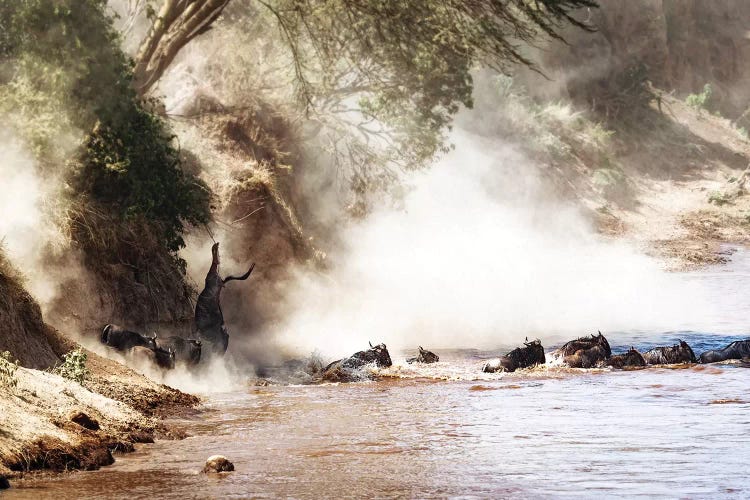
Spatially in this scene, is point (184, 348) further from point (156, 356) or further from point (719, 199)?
point (719, 199)

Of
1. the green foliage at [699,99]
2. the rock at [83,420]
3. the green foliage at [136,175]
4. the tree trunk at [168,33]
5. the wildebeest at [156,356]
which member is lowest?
the rock at [83,420]

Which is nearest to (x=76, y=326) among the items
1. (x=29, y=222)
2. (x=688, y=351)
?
(x=29, y=222)

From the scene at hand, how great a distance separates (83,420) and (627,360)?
1036cm

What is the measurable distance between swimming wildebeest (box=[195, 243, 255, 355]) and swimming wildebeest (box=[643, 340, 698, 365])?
6.35 m

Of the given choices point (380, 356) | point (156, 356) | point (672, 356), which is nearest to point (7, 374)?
point (156, 356)

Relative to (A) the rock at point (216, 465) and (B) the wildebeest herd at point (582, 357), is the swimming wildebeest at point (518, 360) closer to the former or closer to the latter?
(B) the wildebeest herd at point (582, 357)

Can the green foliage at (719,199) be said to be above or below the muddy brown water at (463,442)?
above

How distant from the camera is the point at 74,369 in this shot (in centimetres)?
1127

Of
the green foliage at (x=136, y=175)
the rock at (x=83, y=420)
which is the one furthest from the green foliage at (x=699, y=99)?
the rock at (x=83, y=420)

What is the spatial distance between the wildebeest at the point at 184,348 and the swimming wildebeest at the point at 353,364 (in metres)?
2.03

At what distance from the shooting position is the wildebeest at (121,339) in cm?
1494

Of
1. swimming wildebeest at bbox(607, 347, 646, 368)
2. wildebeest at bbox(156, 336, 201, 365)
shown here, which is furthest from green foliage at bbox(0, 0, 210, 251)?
swimming wildebeest at bbox(607, 347, 646, 368)

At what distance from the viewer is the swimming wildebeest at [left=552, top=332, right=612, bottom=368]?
57.6 ft

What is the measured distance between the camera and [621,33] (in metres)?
49.2
